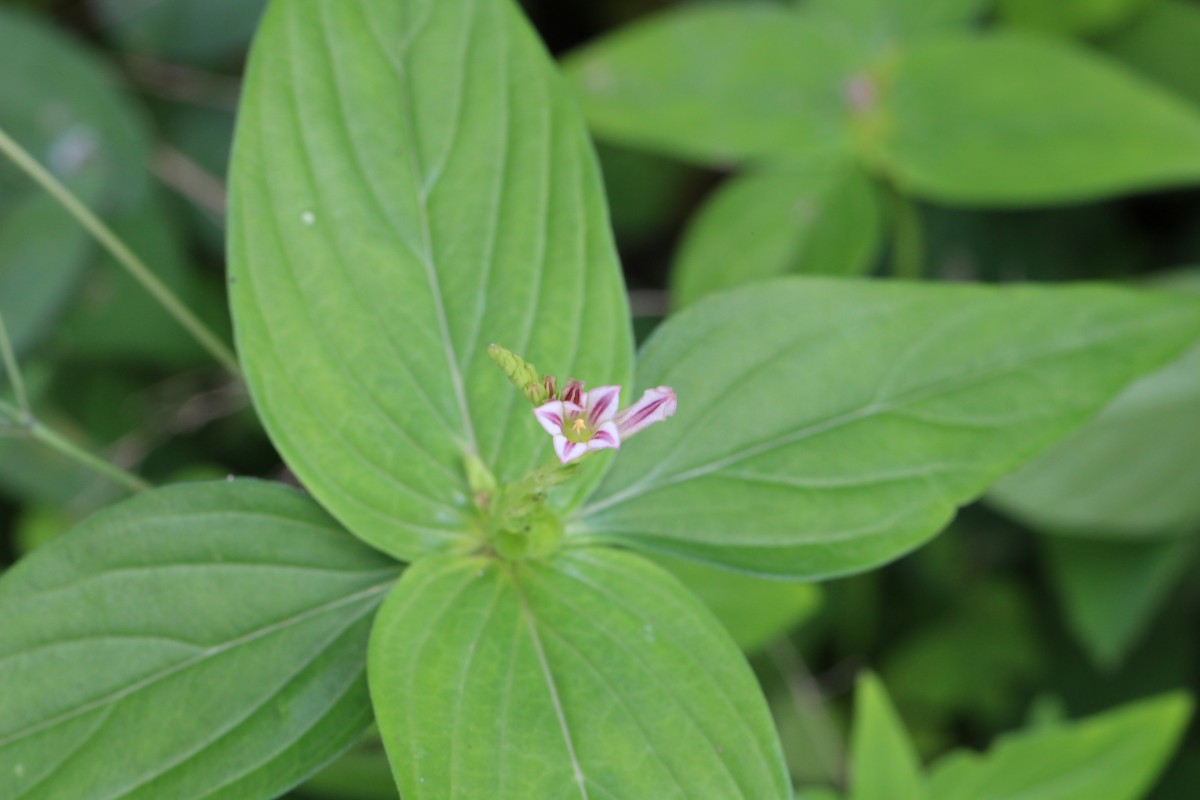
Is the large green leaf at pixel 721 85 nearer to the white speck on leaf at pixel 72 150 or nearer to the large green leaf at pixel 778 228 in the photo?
the large green leaf at pixel 778 228

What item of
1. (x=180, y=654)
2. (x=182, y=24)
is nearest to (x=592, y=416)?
(x=180, y=654)

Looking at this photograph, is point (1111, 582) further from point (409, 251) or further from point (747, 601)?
point (409, 251)

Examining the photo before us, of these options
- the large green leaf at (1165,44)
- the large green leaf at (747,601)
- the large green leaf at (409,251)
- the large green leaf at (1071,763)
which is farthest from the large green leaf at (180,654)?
the large green leaf at (1165,44)

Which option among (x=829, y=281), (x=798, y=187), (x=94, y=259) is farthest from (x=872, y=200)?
(x=94, y=259)

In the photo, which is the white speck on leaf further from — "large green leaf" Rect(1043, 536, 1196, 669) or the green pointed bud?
"large green leaf" Rect(1043, 536, 1196, 669)

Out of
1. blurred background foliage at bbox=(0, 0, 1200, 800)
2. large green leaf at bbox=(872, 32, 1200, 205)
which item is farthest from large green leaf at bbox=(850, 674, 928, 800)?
large green leaf at bbox=(872, 32, 1200, 205)

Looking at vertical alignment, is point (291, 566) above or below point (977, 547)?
above

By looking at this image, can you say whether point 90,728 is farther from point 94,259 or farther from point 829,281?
point 94,259
